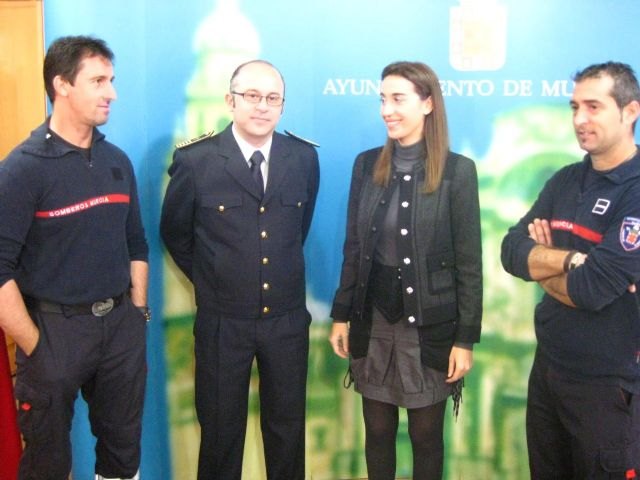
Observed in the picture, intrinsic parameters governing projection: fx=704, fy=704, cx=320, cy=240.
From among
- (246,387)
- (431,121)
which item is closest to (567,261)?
(431,121)

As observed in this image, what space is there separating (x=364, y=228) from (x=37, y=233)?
1.08 m

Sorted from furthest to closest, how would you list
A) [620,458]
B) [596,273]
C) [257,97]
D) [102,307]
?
[257,97]
[102,307]
[620,458]
[596,273]

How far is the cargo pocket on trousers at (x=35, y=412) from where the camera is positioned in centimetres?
223

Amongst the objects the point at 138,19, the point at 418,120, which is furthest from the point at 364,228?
the point at 138,19

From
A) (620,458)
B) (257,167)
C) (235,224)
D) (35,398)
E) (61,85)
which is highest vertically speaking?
(61,85)

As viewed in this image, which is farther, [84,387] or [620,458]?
[84,387]

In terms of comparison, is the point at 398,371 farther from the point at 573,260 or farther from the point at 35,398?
the point at 35,398

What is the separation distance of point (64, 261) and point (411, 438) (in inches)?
53.4

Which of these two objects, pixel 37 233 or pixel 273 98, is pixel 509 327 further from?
pixel 37 233

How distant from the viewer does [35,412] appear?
2.24m

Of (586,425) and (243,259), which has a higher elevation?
(243,259)

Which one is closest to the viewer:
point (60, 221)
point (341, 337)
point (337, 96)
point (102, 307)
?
point (60, 221)

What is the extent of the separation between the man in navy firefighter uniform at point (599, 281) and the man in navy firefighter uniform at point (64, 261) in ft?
4.49

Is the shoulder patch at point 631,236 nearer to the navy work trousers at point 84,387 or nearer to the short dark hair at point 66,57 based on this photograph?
the navy work trousers at point 84,387
